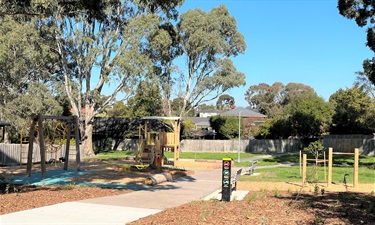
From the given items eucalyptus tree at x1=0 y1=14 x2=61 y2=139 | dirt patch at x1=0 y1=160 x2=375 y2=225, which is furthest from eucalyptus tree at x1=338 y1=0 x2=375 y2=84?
eucalyptus tree at x1=0 y1=14 x2=61 y2=139

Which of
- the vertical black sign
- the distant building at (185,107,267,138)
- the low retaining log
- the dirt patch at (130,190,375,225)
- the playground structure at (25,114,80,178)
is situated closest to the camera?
the dirt patch at (130,190,375,225)

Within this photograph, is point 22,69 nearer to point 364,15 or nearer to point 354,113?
point 364,15

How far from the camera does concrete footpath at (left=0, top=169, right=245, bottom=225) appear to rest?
24.6 ft

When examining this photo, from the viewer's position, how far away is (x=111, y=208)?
9086mm

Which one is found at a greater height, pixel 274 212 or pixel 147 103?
pixel 147 103

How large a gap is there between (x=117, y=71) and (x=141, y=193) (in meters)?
22.2

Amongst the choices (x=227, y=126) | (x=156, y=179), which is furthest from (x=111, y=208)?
(x=227, y=126)

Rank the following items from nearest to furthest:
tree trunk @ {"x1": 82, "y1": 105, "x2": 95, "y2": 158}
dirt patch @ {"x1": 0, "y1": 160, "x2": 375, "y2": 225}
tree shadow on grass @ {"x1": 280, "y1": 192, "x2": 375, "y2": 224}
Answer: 1. dirt patch @ {"x1": 0, "y1": 160, "x2": 375, "y2": 225}
2. tree shadow on grass @ {"x1": 280, "y1": 192, "x2": 375, "y2": 224}
3. tree trunk @ {"x1": 82, "y1": 105, "x2": 95, "y2": 158}

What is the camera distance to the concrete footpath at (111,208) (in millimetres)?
7512

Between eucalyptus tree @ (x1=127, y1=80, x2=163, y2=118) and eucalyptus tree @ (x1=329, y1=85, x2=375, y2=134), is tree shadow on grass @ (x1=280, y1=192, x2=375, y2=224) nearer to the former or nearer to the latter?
eucalyptus tree @ (x1=329, y1=85, x2=375, y2=134)

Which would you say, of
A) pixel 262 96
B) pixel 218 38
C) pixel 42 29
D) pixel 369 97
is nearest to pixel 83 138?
pixel 42 29

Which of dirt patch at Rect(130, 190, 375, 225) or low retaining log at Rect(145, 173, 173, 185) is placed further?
low retaining log at Rect(145, 173, 173, 185)

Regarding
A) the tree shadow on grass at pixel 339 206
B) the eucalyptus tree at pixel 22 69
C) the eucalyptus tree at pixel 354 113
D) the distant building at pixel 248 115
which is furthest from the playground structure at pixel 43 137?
the eucalyptus tree at pixel 354 113

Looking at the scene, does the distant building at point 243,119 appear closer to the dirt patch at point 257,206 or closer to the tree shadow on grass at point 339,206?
the tree shadow on grass at point 339,206
